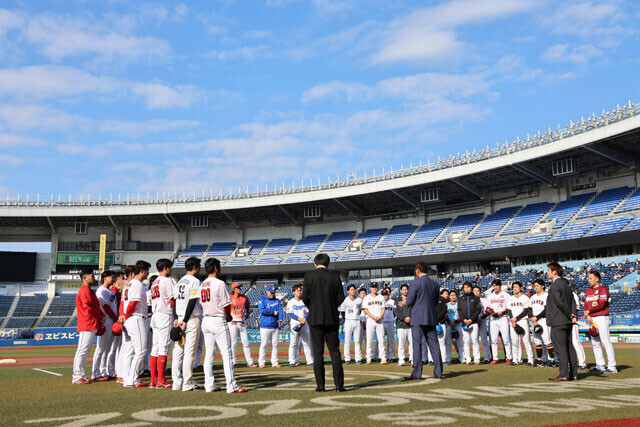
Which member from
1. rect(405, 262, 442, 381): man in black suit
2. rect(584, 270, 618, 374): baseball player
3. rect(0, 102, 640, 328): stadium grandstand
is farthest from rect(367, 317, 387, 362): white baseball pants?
rect(0, 102, 640, 328): stadium grandstand

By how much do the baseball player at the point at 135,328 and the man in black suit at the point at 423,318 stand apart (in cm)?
481

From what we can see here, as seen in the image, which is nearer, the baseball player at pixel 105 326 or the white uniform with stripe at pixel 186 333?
the white uniform with stripe at pixel 186 333

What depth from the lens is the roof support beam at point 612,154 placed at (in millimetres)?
36344

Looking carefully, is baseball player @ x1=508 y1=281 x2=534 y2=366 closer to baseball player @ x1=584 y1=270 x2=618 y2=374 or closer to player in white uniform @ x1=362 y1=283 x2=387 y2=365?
baseball player @ x1=584 y1=270 x2=618 y2=374

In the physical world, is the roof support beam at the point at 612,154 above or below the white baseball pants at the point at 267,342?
above

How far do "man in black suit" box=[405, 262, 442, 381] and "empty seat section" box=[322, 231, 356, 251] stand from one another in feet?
135

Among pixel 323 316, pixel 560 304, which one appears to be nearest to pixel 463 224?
pixel 560 304

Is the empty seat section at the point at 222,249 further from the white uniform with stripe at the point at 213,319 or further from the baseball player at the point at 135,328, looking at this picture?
the white uniform with stripe at the point at 213,319

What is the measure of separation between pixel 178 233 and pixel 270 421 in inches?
2186

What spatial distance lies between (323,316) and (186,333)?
87.4 inches

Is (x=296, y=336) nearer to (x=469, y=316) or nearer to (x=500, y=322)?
(x=469, y=316)

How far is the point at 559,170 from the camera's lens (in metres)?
39.7

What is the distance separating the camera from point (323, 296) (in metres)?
8.32

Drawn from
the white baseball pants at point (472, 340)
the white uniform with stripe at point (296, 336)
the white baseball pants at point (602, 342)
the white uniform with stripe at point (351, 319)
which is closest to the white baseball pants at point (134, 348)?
the white uniform with stripe at point (296, 336)
